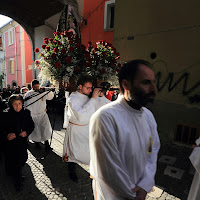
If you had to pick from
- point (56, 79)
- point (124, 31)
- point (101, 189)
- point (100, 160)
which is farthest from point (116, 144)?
point (124, 31)

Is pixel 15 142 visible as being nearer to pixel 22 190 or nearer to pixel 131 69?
pixel 22 190

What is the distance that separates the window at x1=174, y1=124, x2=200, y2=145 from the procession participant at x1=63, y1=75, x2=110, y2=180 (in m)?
3.47

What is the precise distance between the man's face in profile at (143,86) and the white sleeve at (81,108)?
5.41ft

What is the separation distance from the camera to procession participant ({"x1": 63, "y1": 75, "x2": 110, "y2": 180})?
9.52 ft

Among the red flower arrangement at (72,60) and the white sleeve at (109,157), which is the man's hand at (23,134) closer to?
the red flower arrangement at (72,60)

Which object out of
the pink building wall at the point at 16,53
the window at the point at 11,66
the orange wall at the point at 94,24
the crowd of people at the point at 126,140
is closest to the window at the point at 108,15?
the orange wall at the point at 94,24

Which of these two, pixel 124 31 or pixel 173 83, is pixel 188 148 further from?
pixel 124 31

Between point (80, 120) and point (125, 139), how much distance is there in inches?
69.5

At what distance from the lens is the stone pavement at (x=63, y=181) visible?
110 inches

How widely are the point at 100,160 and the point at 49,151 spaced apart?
3.56 metres

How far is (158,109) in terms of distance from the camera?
5773 millimetres

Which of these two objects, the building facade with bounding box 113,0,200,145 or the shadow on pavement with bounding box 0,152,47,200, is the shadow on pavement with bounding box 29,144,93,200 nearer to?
the shadow on pavement with bounding box 0,152,47,200

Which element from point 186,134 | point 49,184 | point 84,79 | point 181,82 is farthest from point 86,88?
point 186,134

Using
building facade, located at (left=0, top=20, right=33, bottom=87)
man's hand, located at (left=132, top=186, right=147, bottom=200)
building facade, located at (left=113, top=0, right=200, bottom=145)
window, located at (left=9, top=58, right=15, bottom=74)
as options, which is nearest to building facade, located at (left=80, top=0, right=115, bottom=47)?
building facade, located at (left=113, top=0, right=200, bottom=145)
